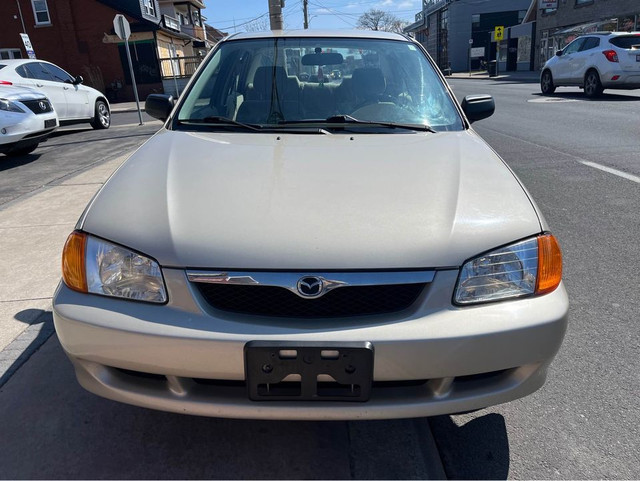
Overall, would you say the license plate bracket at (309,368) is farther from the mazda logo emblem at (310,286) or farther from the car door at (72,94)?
the car door at (72,94)

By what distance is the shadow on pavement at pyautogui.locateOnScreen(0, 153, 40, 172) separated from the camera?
8484mm

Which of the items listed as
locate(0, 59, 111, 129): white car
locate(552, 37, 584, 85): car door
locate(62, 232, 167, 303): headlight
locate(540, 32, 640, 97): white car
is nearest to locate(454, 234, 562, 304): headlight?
locate(62, 232, 167, 303): headlight

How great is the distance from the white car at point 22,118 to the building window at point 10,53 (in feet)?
80.7

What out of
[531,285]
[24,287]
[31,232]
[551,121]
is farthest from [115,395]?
[551,121]

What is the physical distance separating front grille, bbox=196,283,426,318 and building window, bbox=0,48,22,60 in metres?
33.0

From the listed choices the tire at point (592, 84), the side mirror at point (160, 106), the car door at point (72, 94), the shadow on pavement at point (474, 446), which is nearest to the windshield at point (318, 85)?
the side mirror at point (160, 106)

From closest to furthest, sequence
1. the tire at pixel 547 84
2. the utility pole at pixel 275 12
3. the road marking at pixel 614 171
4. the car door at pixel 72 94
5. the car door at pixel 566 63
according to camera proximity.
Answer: the road marking at pixel 614 171
the car door at pixel 72 94
the utility pole at pixel 275 12
the car door at pixel 566 63
the tire at pixel 547 84

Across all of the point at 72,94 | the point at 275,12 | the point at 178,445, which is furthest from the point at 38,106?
A: the point at 178,445

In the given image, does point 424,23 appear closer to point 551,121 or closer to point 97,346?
point 551,121

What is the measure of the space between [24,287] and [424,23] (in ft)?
265

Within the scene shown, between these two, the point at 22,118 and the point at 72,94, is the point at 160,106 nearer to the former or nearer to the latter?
the point at 22,118

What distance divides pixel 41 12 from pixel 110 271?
108 feet

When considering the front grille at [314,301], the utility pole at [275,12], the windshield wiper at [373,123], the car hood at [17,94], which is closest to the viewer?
the front grille at [314,301]

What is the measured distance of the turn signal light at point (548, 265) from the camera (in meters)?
1.88
